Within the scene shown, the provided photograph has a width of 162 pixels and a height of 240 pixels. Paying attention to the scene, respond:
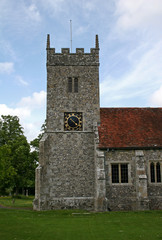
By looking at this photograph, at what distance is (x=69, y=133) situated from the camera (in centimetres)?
2389

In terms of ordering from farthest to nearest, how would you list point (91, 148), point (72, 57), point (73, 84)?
point (72, 57)
point (73, 84)
point (91, 148)

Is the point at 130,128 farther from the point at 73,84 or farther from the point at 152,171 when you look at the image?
the point at 73,84

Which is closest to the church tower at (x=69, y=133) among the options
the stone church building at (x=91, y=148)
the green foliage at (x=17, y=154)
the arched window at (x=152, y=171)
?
the stone church building at (x=91, y=148)

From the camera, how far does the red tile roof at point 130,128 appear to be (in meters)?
22.4

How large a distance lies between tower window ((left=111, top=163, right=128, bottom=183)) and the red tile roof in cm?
170

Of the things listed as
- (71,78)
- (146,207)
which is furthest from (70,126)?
(146,207)

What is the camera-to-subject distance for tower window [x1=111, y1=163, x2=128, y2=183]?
21797 mm

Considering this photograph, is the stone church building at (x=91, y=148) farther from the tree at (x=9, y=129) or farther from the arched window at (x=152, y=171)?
the tree at (x=9, y=129)

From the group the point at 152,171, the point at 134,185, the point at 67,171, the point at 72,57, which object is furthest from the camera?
the point at 72,57

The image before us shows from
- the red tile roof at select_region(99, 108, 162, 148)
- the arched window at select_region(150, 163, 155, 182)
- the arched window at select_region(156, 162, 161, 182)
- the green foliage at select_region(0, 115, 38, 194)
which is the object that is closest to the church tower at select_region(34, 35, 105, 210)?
the red tile roof at select_region(99, 108, 162, 148)

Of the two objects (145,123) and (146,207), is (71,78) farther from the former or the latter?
(146,207)

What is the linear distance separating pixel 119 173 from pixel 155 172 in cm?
304

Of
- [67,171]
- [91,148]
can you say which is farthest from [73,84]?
[67,171]

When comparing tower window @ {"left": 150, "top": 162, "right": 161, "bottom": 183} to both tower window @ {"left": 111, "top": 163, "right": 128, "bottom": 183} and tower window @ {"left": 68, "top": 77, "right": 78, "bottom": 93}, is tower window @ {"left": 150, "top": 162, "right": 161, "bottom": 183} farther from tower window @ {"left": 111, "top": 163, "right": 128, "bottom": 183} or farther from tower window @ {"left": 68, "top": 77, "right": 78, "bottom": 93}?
tower window @ {"left": 68, "top": 77, "right": 78, "bottom": 93}
